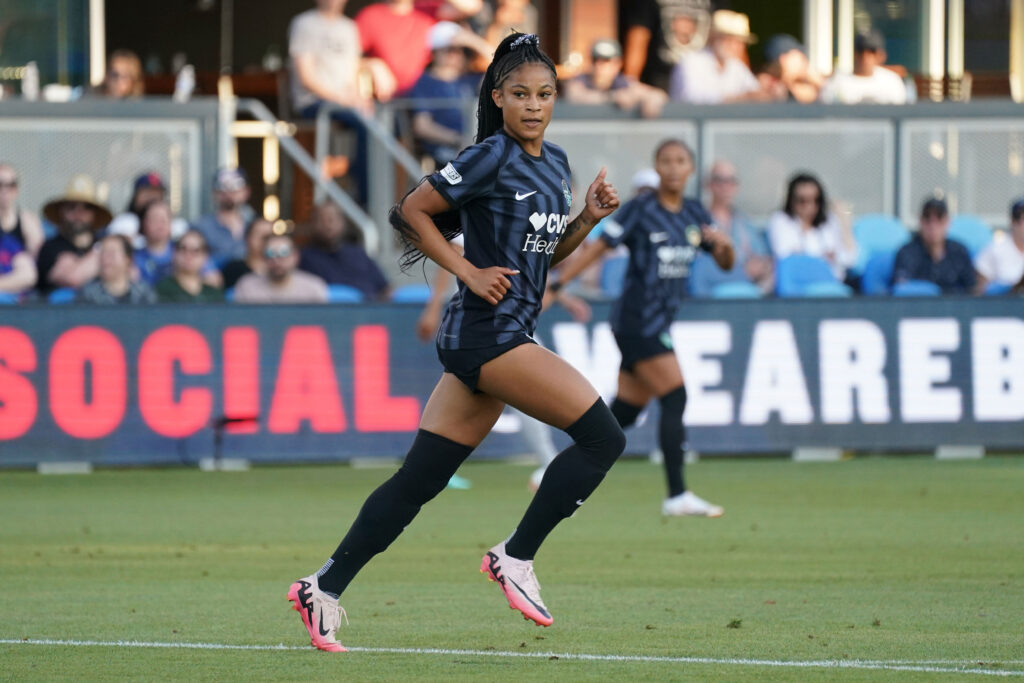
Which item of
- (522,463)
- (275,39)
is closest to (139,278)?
(522,463)

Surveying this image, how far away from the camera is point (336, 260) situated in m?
15.7

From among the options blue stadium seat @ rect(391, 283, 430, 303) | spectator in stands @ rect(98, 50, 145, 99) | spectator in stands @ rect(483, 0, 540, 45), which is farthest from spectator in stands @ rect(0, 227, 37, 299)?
spectator in stands @ rect(483, 0, 540, 45)

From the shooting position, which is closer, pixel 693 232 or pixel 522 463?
pixel 693 232

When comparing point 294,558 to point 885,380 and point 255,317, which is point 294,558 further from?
point 885,380

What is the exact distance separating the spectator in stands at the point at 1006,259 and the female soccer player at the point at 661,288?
5.57 metres

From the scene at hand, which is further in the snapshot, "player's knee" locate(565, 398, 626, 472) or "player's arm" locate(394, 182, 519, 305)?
"player's knee" locate(565, 398, 626, 472)

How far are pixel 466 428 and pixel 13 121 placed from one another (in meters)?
11.0

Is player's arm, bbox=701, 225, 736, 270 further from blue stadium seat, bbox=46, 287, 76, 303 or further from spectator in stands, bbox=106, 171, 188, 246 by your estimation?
spectator in stands, bbox=106, 171, 188, 246

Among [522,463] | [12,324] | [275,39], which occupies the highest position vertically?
[275,39]

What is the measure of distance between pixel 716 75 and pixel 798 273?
3284 millimetres

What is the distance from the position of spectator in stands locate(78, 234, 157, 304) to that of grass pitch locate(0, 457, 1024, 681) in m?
1.66

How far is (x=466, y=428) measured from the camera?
250 inches

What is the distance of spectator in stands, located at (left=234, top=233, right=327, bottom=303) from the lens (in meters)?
14.7

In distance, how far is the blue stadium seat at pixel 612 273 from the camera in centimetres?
1555
